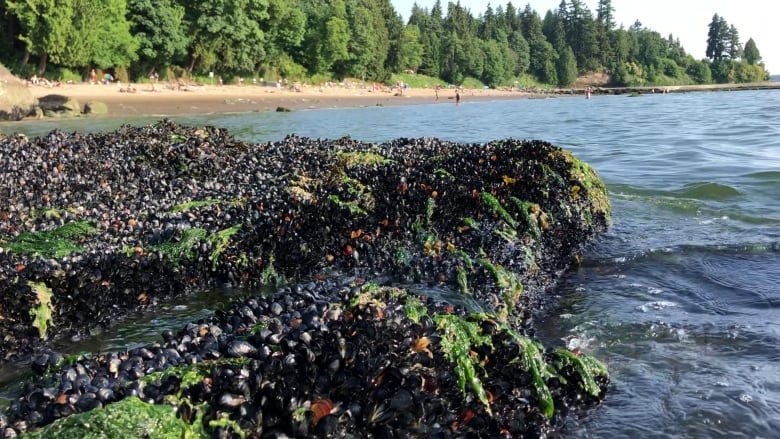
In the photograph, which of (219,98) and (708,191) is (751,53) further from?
(708,191)

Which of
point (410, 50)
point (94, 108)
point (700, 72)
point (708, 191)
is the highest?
point (700, 72)

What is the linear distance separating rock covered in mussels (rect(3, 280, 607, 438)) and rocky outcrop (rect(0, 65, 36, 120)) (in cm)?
2894

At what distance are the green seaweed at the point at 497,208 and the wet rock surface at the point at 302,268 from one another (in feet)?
0.10

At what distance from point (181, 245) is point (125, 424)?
172 inches

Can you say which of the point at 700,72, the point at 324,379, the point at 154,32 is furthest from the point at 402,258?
the point at 700,72

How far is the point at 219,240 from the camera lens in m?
7.05

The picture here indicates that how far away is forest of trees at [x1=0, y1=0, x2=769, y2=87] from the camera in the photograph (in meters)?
42.0

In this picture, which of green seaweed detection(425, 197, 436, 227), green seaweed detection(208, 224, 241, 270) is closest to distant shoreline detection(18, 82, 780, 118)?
green seaweed detection(208, 224, 241, 270)

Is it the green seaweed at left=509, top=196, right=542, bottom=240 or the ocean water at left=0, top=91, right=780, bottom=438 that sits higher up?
the green seaweed at left=509, top=196, right=542, bottom=240

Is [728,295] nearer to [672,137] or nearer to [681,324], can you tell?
[681,324]

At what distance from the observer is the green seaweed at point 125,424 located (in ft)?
8.95

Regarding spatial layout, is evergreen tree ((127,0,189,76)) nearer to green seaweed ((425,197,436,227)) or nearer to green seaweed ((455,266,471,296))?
green seaweed ((425,197,436,227))

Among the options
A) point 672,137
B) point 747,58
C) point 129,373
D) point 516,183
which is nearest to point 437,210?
point 516,183

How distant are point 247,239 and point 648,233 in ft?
22.9
